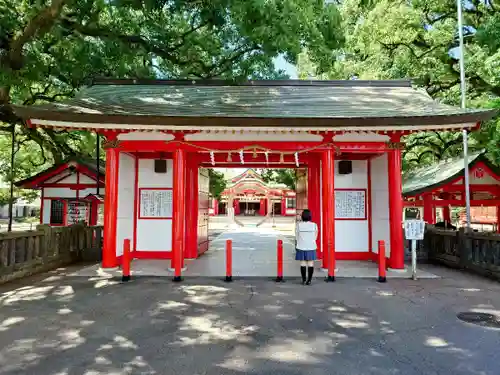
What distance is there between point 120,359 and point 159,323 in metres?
1.25

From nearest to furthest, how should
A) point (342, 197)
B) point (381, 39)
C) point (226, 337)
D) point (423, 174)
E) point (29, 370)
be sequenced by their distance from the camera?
point (29, 370)
point (226, 337)
point (342, 197)
point (381, 39)
point (423, 174)

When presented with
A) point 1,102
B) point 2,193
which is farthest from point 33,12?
point 2,193

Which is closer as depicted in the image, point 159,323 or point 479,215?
point 159,323

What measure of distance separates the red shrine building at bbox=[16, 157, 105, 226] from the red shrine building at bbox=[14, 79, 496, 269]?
4.53 m

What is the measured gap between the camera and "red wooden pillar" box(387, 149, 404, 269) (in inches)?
363

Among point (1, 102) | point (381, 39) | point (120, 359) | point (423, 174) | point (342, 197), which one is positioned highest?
point (381, 39)

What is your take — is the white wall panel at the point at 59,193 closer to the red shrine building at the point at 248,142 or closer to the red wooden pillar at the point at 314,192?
the red shrine building at the point at 248,142

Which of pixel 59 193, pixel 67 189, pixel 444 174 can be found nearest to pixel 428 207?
pixel 444 174

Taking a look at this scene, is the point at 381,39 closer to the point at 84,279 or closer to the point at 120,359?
the point at 84,279

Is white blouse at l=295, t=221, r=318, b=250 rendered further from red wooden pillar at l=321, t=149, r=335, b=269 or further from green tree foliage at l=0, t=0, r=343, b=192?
green tree foliage at l=0, t=0, r=343, b=192

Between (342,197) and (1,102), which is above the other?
(1,102)

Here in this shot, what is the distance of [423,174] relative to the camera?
1650 centimetres

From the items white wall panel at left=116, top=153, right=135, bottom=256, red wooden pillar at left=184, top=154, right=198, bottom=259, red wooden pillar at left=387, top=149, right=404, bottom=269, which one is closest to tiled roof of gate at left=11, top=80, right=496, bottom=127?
red wooden pillar at left=387, top=149, right=404, bottom=269

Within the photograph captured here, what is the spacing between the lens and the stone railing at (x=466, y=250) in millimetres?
8789
